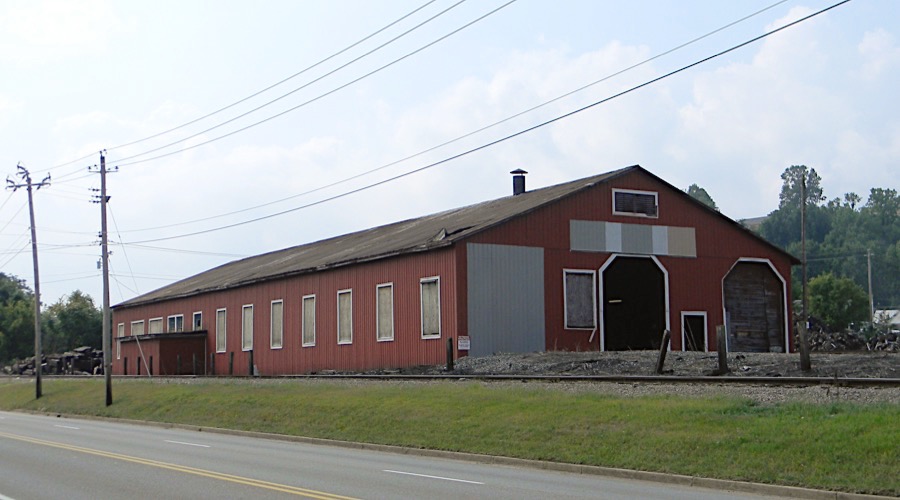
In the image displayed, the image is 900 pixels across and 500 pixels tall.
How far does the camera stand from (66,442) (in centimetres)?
2373

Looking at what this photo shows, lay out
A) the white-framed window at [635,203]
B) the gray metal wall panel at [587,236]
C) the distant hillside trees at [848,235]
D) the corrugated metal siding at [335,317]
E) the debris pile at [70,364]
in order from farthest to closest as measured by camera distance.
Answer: the distant hillside trees at [848,235], the debris pile at [70,364], the white-framed window at [635,203], the gray metal wall panel at [587,236], the corrugated metal siding at [335,317]

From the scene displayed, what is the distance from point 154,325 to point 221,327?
11.6m

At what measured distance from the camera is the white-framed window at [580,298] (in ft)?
132

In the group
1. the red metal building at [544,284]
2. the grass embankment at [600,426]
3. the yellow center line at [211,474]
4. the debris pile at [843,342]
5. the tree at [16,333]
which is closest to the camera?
the yellow center line at [211,474]

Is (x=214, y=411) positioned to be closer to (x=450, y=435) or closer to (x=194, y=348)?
(x=450, y=435)

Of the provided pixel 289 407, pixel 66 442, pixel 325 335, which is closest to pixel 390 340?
pixel 325 335

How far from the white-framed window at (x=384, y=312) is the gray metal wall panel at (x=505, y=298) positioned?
477 centimetres

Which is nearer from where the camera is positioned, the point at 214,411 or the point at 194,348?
the point at 214,411

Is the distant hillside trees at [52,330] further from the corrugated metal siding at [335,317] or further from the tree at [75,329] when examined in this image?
the corrugated metal siding at [335,317]

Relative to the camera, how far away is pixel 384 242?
47.1 meters

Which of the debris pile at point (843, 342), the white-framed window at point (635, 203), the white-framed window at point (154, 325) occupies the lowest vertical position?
the debris pile at point (843, 342)

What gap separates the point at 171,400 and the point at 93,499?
79.1ft

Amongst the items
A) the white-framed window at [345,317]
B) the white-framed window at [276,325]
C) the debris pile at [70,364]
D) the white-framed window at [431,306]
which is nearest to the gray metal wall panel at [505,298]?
the white-framed window at [431,306]

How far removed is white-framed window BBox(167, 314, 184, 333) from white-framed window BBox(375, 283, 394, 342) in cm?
2312
